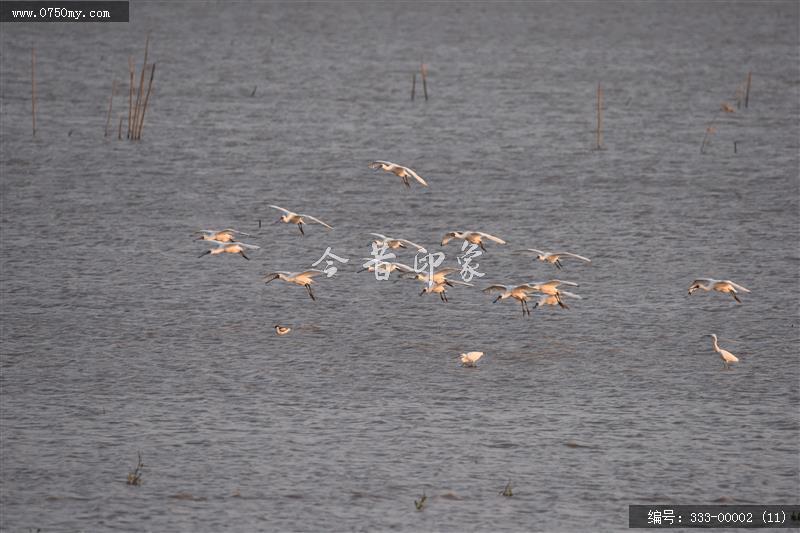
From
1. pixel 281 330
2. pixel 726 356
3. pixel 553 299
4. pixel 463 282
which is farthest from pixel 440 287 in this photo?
pixel 726 356

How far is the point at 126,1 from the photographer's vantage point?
4178 cm

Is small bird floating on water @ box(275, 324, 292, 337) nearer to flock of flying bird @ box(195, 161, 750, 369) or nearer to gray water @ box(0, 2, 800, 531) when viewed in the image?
flock of flying bird @ box(195, 161, 750, 369)

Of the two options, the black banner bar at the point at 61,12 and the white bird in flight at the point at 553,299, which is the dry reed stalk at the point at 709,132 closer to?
the white bird in flight at the point at 553,299

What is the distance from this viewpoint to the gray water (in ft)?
34.3

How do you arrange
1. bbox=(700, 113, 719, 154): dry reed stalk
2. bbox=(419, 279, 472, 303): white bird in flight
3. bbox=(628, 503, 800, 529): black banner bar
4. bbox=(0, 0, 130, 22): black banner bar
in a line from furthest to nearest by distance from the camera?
bbox=(0, 0, 130, 22): black banner bar
bbox=(700, 113, 719, 154): dry reed stalk
bbox=(419, 279, 472, 303): white bird in flight
bbox=(628, 503, 800, 529): black banner bar

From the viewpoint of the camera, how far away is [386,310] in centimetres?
1466

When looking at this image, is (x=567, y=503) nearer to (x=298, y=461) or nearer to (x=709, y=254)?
(x=298, y=461)

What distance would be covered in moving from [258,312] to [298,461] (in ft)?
12.9

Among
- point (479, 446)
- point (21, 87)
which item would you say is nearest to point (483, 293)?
point (479, 446)

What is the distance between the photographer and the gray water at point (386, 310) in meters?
10.5

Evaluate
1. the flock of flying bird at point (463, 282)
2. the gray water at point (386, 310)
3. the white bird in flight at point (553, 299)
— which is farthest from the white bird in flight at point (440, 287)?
the white bird in flight at point (553, 299)

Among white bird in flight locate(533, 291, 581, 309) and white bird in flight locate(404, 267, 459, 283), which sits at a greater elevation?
white bird in flight locate(404, 267, 459, 283)

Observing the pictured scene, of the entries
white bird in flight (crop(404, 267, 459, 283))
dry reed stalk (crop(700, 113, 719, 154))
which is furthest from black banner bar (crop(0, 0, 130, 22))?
white bird in flight (crop(404, 267, 459, 283))

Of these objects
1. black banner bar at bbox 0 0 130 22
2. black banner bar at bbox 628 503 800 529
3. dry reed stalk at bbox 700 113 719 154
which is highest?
black banner bar at bbox 0 0 130 22
